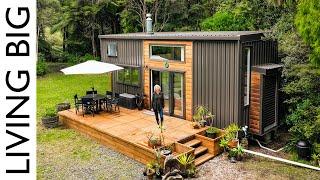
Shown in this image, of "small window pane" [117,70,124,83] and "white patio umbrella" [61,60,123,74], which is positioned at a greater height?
"white patio umbrella" [61,60,123,74]

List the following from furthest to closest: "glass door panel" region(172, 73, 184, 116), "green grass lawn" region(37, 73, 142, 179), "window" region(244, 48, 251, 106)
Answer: "glass door panel" region(172, 73, 184, 116) < "window" region(244, 48, 251, 106) < "green grass lawn" region(37, 73, 142, 179)

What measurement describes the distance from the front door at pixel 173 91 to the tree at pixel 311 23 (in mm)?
4716

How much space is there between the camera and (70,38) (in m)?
35.1

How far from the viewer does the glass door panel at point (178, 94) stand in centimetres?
1297

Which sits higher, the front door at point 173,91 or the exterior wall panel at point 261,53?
the exterior wall panel at point 261,53

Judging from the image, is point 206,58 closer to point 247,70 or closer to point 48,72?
point 247,70

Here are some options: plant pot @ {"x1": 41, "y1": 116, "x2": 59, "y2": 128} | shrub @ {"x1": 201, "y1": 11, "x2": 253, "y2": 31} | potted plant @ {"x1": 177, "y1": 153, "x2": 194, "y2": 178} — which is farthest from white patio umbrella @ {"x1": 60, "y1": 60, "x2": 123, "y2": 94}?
shrub @ {"x1": 201, "y1": 11, "x2": 253, "y2": 31}

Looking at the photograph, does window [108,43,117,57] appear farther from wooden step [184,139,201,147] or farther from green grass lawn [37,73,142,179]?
wooden step [184,139,201,147]

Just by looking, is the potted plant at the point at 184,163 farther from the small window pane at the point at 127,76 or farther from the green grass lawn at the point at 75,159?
the small window pane at the point at 127,76

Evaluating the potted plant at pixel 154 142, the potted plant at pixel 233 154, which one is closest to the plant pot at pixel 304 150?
the potted plant at pixel 233 154

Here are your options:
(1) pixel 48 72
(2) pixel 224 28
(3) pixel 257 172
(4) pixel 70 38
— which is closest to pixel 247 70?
(3) pixel 257 172

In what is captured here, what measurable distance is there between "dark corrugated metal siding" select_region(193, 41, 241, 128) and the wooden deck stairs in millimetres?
1409

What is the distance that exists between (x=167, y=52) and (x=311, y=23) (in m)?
5.54

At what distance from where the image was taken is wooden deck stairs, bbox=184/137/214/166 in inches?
394
